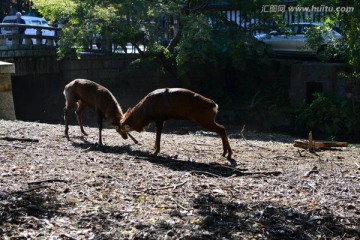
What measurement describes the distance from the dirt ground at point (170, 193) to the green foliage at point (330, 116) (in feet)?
40.4

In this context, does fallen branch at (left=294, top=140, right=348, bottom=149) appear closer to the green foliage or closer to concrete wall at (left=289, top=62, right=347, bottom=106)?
the green foliage

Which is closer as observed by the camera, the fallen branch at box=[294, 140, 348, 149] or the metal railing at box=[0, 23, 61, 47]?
the fallen branch at box=[294, 140, 348, 149]

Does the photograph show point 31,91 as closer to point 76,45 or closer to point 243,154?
point 76,45

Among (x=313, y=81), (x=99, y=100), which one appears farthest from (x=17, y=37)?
(x=99, y=100)

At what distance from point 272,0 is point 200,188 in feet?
58.8

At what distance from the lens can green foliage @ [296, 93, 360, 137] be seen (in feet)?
76.5

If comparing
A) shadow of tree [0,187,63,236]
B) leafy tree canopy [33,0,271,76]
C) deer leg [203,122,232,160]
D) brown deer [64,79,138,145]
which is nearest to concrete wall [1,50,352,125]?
leafy tree canopy [33,0,271,76]

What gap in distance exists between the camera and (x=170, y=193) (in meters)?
7.58

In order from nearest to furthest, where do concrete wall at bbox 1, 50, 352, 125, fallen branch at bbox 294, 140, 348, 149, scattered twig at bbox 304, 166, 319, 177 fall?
scattered twig at bbox 304, 166, 319, 177, fallen branch at bbox 294, 140, 348, 149, concrete wall at bbox 1, 50, 352, 125

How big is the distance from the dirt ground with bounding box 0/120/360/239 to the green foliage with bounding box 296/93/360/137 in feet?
40.4

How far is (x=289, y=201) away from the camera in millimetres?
7629

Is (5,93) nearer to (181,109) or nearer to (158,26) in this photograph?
(181,109)

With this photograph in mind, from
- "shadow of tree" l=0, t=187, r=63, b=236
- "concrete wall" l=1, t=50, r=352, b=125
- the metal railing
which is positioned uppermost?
the metal railing

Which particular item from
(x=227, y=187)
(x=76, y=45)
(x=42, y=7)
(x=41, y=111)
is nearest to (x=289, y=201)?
(x=227, y=187)
